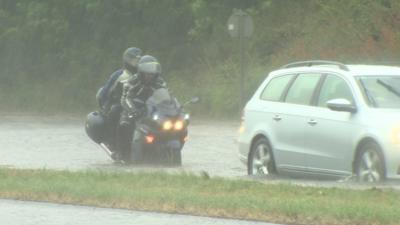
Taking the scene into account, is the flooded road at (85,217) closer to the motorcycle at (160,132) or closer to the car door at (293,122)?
the car door at (293,122)

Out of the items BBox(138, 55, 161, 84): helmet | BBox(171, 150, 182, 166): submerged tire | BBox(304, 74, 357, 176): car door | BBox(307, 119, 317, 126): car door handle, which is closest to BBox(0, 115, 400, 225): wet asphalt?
BBox(171, 150, 182, 166): submerged tire

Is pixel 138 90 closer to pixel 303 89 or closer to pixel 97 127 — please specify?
pixel 97 127

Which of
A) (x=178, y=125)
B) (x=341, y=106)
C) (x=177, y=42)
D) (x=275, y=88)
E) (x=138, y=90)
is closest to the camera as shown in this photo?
(x=341, y=106)

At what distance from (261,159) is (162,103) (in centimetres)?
316

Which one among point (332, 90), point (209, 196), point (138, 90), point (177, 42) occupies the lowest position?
point (177, 42)

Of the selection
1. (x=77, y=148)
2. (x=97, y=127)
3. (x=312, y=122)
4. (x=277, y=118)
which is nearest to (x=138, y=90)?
(x=97, y=127)

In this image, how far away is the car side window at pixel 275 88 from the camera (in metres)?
17.2

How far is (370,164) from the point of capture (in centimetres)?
1497

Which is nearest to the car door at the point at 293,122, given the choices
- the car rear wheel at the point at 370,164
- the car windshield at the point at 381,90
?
the car windshield at the point at 381,90

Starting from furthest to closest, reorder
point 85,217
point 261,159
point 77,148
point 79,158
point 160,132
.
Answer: point 77,148 < point 79,158 < point 160,132 < point 261,159 < point 85,217

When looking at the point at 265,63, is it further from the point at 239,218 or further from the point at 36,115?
the point at 239,218

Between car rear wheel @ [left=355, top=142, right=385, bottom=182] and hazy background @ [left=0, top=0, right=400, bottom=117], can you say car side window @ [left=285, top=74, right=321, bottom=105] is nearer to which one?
car rear wheel @ [left=355, top=142, right=385, bottom=182]

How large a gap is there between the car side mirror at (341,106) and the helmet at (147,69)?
526cm

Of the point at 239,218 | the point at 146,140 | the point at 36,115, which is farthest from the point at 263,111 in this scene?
the point at 36,115
